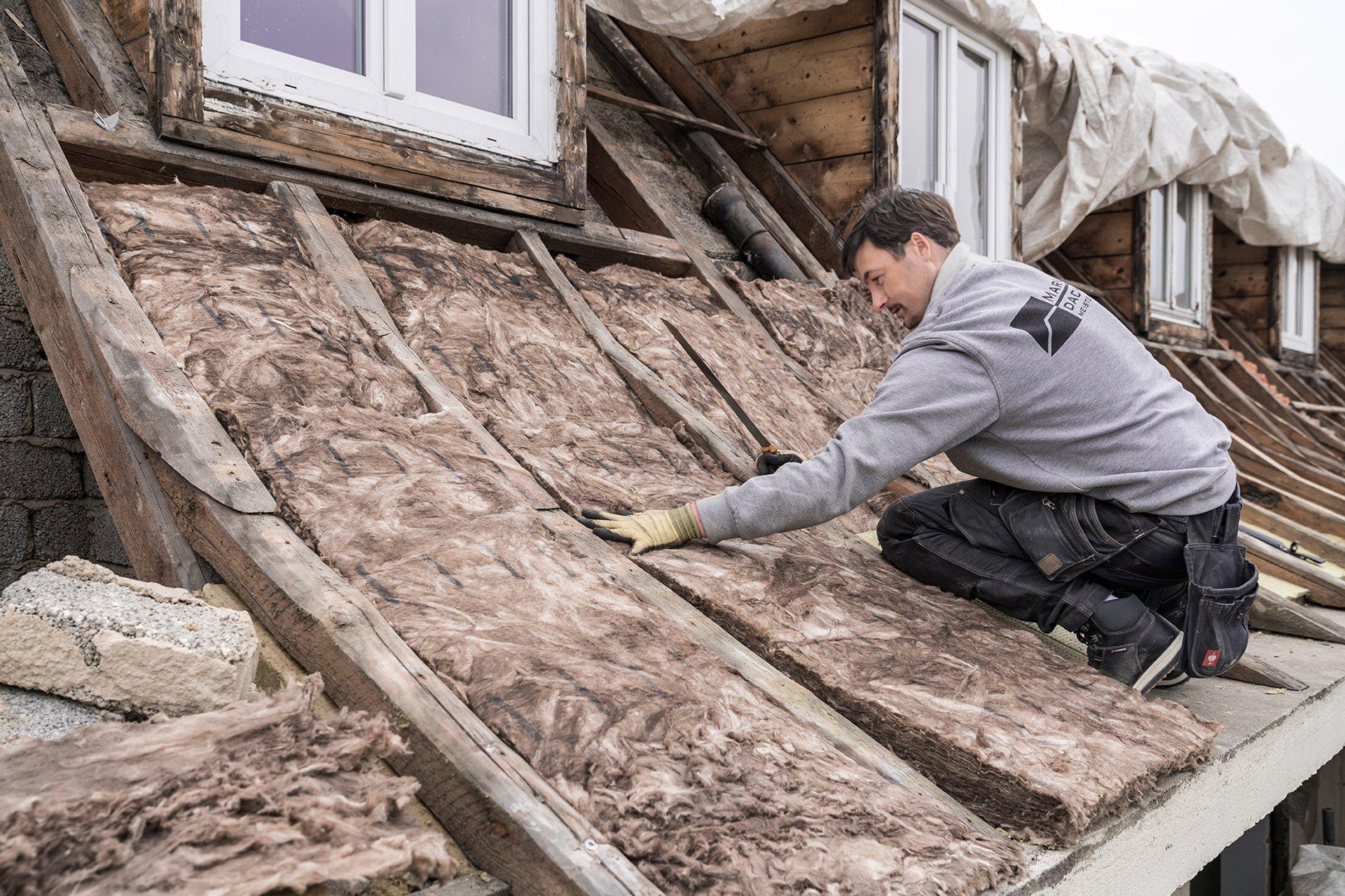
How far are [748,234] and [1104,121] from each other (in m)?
3.38

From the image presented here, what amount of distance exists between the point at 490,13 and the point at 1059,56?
4362 millimetres

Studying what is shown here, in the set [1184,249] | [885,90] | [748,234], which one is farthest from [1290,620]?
[1184,249]

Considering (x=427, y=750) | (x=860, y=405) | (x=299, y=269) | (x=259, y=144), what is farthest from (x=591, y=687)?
(x=860, y=405)

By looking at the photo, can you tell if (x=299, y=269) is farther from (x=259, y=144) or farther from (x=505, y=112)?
(x=505, y=112)

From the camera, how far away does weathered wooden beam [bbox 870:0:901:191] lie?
4.82 metres

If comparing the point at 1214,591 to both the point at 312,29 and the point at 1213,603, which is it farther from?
the point at 312,29

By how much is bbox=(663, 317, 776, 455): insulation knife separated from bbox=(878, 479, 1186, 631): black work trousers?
1.95ft

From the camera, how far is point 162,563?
192 cm

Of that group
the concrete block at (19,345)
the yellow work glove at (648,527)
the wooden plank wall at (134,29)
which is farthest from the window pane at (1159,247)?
the concrete block at (19,345)

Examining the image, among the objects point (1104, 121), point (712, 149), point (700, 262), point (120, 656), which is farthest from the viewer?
point (1104, 121)

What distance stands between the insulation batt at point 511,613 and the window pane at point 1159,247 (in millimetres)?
7837

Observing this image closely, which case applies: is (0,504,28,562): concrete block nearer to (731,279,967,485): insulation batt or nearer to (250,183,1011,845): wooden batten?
(250,183,1011,845): wooden batten

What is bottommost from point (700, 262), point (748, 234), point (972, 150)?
point (700, 262)

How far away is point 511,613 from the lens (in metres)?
1.81
